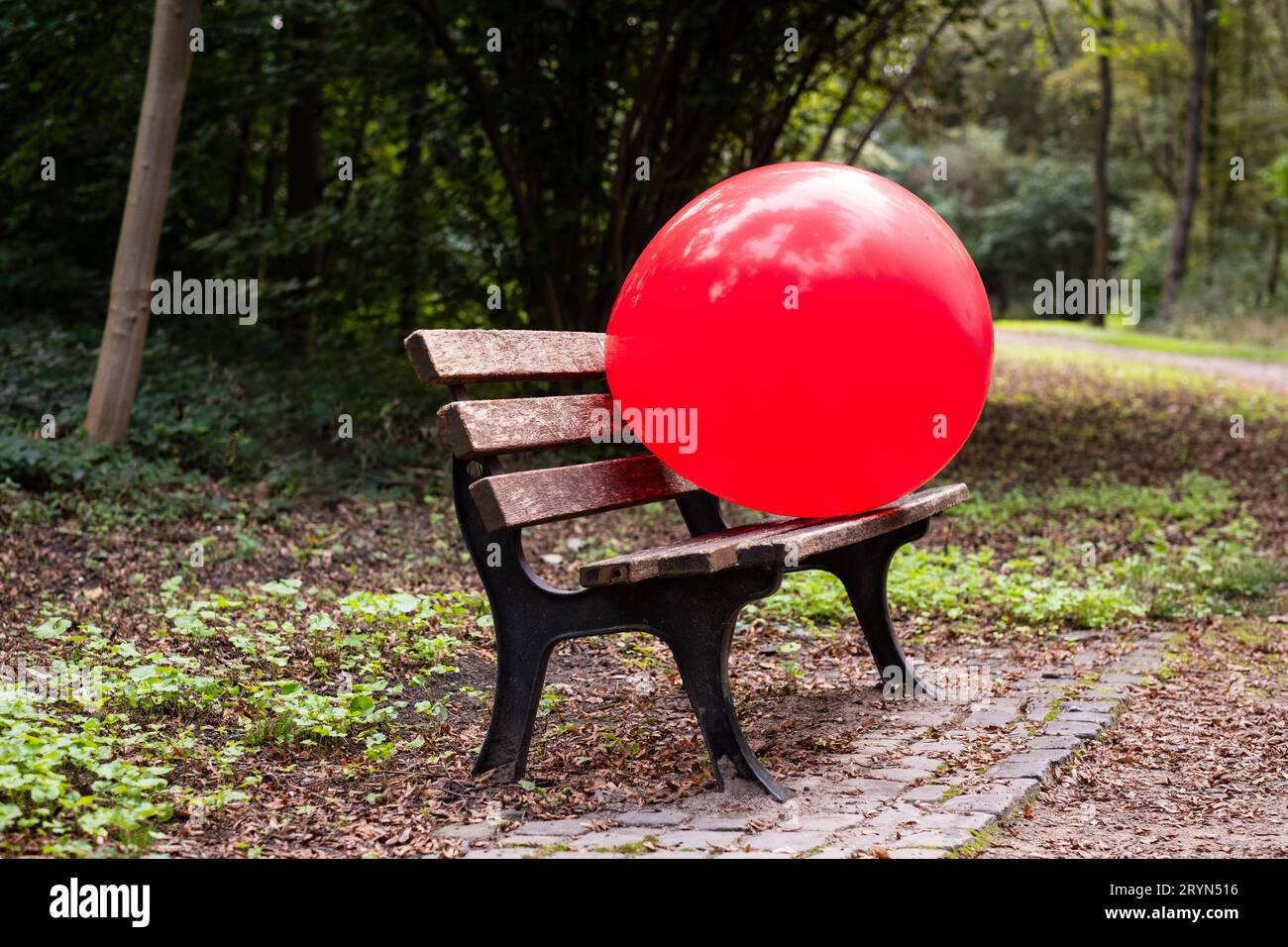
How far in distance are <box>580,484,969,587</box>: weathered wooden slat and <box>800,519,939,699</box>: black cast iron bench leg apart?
667 mm

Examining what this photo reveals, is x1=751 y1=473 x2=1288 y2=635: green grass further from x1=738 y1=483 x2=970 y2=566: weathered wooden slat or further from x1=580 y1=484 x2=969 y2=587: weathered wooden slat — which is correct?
x1=580 y1=484 x2=969 y2=587: weathered wooden slat

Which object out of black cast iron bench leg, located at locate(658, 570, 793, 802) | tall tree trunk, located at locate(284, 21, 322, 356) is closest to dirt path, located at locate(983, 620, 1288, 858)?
black cast iron bench leg, located at locate(658, 570, 793, 802)

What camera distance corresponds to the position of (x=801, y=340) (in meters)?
3.60

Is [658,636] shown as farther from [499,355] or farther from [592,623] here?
[499,355]

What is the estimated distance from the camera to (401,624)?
5.45m

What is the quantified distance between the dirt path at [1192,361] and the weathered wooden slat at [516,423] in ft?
48.0

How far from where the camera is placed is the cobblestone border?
10.4ft

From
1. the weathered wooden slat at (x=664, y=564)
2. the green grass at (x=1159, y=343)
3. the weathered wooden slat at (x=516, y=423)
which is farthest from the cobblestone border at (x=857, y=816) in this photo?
the green grass at (x=1159, y=343)

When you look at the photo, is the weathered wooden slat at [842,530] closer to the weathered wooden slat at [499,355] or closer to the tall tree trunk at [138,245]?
the weathered wooden slat at [499,355]

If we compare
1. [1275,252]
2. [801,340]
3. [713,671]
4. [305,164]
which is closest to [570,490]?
[713,671]

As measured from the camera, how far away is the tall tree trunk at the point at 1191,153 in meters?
26.9

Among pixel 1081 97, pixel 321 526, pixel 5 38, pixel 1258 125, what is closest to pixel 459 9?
pixel 5 38
